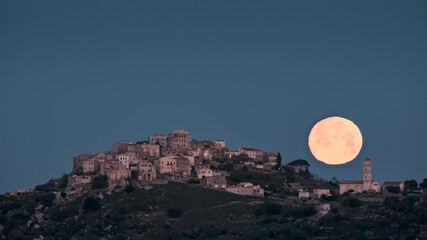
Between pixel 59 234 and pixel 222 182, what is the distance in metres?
19.4

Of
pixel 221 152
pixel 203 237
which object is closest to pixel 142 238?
pixel 203 237

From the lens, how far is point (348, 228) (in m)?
144

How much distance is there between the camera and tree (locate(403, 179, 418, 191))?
159m

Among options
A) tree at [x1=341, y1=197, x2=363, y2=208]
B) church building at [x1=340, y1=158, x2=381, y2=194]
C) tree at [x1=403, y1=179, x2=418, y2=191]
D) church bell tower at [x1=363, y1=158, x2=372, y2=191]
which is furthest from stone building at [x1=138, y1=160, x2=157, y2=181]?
tree at [x1=403, y1=179, x2=418, y2=191]

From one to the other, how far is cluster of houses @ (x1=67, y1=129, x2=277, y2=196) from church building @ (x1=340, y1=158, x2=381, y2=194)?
8.12 meters

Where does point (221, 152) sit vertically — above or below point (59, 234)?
above

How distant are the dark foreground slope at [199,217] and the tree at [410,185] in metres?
6.14

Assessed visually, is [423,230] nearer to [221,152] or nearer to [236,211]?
[236,211]

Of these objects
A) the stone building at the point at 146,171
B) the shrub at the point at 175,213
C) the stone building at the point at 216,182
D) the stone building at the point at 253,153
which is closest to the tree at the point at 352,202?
the stone building at the point at 216,182

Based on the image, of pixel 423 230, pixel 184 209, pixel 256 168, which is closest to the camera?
pixel 423 230

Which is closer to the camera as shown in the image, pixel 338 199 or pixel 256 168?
pixel 338 199

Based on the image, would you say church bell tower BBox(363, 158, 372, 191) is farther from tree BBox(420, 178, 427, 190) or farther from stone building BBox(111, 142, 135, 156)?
stone building BBox(111, 142, 135, 156)

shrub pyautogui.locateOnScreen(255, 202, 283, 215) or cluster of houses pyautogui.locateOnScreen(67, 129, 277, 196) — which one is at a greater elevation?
cluster of houses pyautogui.locateOnScreen(67, 129, 277, 196)

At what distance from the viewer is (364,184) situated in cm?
15950
